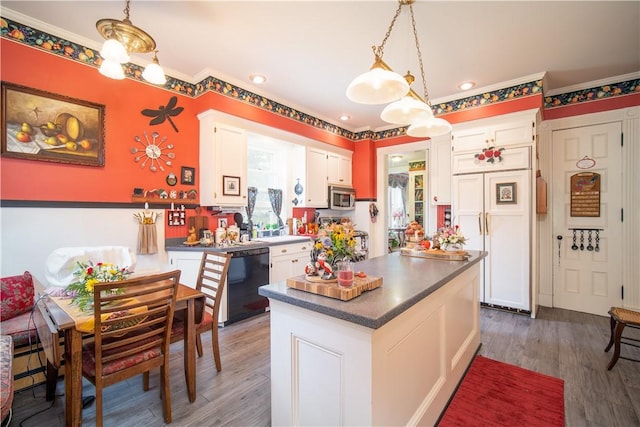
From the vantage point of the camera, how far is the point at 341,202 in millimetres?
5129

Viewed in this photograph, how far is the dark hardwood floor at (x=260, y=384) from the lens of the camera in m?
1.79

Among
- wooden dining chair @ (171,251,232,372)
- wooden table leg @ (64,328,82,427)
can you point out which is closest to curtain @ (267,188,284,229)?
wooden dining chair @ (171,251,232,372)

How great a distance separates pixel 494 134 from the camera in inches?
143

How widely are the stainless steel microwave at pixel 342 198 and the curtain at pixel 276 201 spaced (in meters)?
0.93

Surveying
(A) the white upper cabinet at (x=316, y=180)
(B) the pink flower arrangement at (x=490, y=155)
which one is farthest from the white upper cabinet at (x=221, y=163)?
(B) the pink flower arrangement at (x=490, y=155)

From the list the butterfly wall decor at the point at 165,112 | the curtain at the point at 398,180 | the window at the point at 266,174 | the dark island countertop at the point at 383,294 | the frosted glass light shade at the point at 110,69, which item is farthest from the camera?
the curtain at the point at 398,180

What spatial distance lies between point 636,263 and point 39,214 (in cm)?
635

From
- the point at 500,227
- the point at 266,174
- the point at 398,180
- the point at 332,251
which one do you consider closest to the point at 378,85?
the point at 332,251

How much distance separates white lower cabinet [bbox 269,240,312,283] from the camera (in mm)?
3681

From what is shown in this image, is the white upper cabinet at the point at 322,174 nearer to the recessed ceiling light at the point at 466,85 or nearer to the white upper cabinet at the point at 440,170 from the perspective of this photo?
the white upper cabinet at the point at 440,170

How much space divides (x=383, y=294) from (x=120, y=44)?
2.21m

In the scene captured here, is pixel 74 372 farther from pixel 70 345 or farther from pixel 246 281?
pixel 246 281

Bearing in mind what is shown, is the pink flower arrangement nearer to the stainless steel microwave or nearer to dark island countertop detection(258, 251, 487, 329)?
dark island countertop detection(258, 251, 487, 329)

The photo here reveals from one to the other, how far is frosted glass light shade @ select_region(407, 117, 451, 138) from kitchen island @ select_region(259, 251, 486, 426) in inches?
45.9
